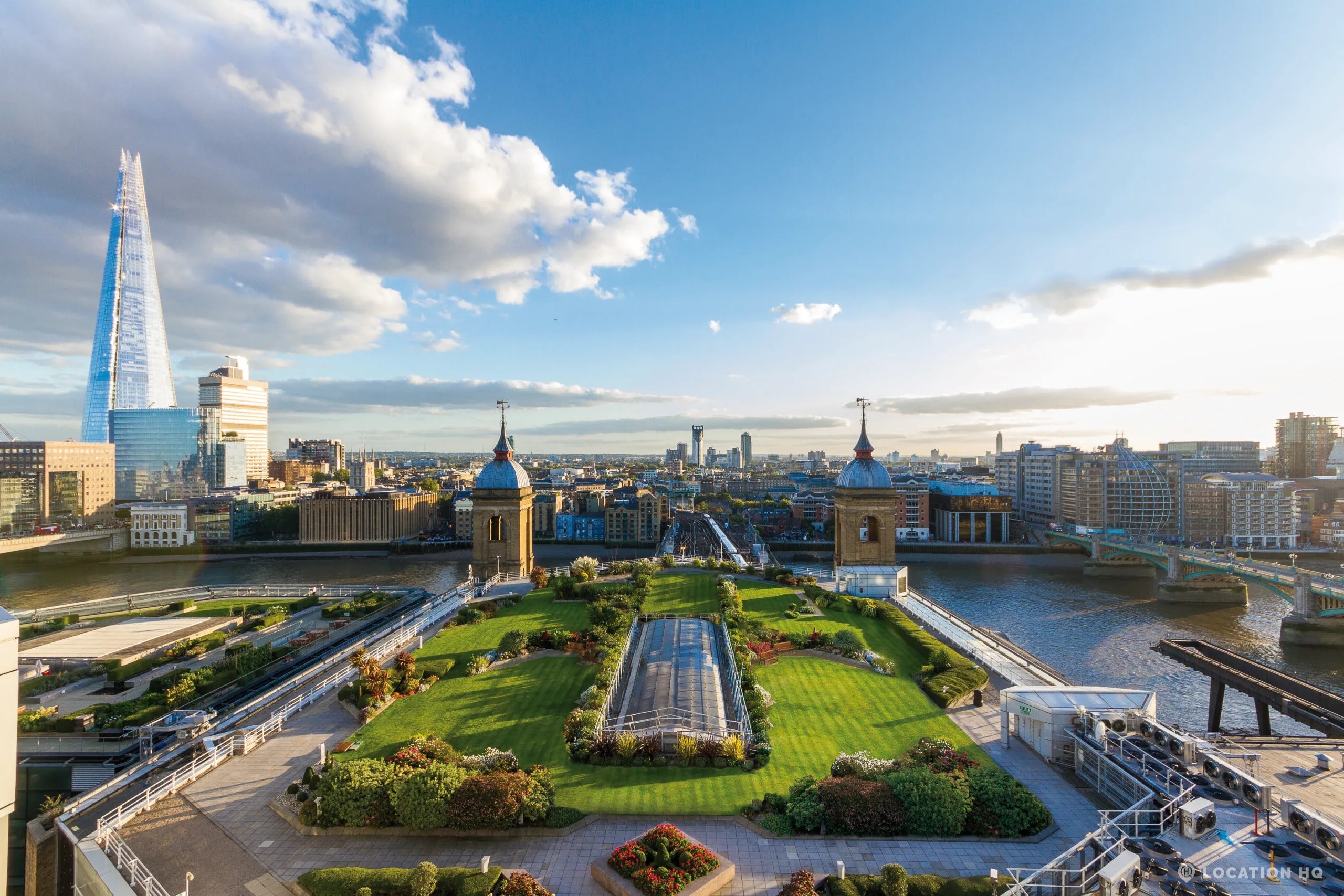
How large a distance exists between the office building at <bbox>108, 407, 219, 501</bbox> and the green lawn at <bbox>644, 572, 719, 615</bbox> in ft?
423

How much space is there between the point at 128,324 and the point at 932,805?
516 ft

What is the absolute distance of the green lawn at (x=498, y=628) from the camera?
25969 mm

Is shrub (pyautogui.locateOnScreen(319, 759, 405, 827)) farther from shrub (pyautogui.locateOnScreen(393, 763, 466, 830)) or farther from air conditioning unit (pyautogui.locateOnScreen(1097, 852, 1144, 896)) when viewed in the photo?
air conditioning unit (pyautogui.locateOnScreen(1097, 852, 1144, 896))

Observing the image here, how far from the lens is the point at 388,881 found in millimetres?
11500

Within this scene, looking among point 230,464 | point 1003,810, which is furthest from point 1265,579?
point 230,464

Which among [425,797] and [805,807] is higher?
[425,797]

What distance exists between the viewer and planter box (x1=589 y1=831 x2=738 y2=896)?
11.3 metres

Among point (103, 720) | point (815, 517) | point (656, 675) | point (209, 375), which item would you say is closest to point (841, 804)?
point (656, 675)

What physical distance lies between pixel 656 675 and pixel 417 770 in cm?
905

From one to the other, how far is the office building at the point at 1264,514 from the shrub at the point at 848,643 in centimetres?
10101

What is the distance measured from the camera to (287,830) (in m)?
13.9

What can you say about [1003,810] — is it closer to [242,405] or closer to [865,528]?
[865,528]

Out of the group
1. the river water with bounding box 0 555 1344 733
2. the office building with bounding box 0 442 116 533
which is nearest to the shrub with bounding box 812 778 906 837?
the river water with bounding box 0 555 1344 733

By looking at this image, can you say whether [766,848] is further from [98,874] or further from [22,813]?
[22,813]
